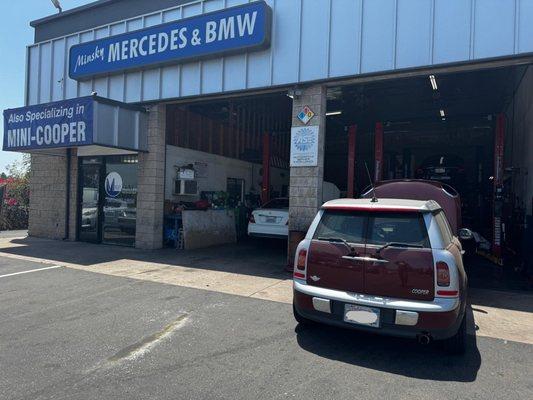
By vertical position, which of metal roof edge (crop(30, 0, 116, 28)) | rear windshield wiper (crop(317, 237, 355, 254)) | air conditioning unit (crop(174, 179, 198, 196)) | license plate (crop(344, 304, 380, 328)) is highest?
metal roof edge (crop(30, 0, 116, 28))

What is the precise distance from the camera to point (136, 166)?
11.8m

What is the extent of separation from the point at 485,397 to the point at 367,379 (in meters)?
0.97

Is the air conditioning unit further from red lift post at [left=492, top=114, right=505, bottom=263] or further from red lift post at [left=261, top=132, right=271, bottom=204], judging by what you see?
red lift post at [left=492, top=114, right=505, bottom=263]

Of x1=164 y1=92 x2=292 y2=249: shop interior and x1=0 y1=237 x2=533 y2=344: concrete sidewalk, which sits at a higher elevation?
x1=164 y1=92 x2=292 y2=249: shop interior

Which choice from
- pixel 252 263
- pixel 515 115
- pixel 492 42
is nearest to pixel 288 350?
pixel 252 263

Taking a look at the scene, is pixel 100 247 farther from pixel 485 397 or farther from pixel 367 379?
pixel 485 397

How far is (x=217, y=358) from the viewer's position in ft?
13.5

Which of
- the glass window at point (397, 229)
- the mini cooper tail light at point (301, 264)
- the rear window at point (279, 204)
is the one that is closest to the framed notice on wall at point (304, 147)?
the rear window at point (279, 204)

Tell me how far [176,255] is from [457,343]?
7.59m

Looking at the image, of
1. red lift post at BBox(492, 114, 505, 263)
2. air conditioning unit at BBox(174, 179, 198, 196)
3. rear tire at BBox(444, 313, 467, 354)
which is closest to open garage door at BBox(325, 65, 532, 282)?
red lift post at BBox(492, 114, 505, 263)

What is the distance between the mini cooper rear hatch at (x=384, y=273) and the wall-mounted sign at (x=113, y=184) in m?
8.93

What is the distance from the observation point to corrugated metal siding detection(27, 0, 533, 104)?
23.9ft

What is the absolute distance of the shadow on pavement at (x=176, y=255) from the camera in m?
9.10

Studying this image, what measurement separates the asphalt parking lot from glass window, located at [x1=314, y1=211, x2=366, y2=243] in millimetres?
1227
